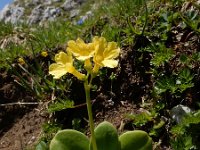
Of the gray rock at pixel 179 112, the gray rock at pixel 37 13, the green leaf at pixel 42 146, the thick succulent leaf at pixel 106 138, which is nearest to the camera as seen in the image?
the thick succulent leaf at pixel 106 138

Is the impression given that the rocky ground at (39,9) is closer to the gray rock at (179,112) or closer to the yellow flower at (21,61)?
the yellow flower at (21,61)

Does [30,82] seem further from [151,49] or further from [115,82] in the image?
[151,49]

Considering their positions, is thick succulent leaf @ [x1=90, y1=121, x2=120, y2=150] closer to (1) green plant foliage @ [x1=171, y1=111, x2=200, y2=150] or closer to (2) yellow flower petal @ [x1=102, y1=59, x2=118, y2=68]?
(1) green plant foliage @ [x1=171, y1=111, x2=200, y2=150]

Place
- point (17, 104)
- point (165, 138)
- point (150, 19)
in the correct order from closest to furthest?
point (165, 138) → point (150, 19) → point (17, 104)

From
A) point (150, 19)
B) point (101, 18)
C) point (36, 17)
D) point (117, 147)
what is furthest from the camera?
point (36, 17)

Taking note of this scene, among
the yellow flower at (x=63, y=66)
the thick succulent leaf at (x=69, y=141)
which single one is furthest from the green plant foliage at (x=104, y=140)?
the yellow flower at (x=63, y=66)

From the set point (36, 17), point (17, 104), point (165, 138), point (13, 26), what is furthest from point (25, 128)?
Answer: point (36, 17)

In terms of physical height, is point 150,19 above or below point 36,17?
above
